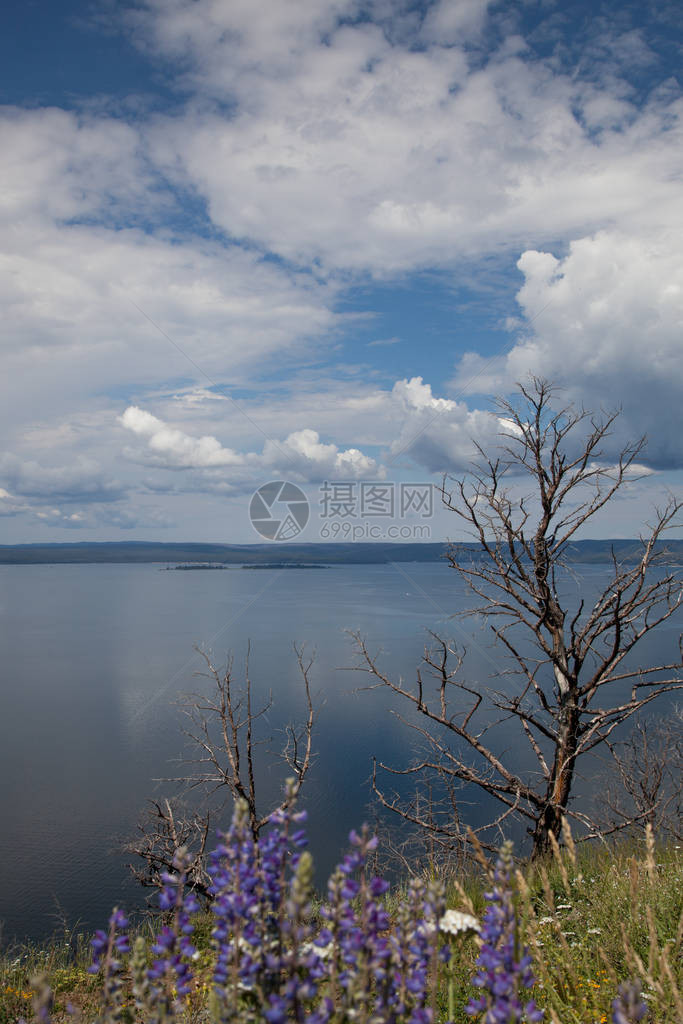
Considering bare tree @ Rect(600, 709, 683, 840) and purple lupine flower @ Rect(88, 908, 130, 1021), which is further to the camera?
bare tree @ Rect(600, 709, 683, 840)

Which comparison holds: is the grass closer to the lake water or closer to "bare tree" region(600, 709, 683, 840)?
the lake water

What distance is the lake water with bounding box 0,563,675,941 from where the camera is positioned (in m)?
18.4

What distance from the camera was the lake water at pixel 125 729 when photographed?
18406 mm

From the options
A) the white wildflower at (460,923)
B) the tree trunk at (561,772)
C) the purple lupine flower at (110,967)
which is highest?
the purple lupine flower at (110,967)

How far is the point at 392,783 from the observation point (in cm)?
2447

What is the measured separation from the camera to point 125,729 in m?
31.3

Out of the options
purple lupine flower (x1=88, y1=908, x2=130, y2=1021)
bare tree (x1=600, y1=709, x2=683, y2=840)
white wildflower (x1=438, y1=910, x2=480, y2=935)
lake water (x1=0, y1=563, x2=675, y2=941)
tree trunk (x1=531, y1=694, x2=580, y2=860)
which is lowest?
lake water (x1=0, y1=563, x2=675, y2=941)

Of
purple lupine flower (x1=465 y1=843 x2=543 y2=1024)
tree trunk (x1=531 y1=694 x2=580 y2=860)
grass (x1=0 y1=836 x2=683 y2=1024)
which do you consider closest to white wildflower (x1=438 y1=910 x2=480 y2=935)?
grass (x1=0 y1=836 x2=683 y2=1024)

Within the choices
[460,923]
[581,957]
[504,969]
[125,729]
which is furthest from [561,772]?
[125,729]

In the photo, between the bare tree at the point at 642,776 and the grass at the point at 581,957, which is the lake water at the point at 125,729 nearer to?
the grass at the point at 581,957

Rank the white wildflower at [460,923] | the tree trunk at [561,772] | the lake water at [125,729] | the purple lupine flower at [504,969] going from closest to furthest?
the purple lupine flower at [504,969], the white wildflower at [460,923], the tree trunk at [561,772], the lake water at [125,729]

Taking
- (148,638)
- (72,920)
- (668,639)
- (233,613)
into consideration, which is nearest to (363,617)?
(233,613)

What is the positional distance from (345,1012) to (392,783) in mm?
Result: 24930

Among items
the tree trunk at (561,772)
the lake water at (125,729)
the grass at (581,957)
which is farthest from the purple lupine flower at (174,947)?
the tree trunk at (561,772)
